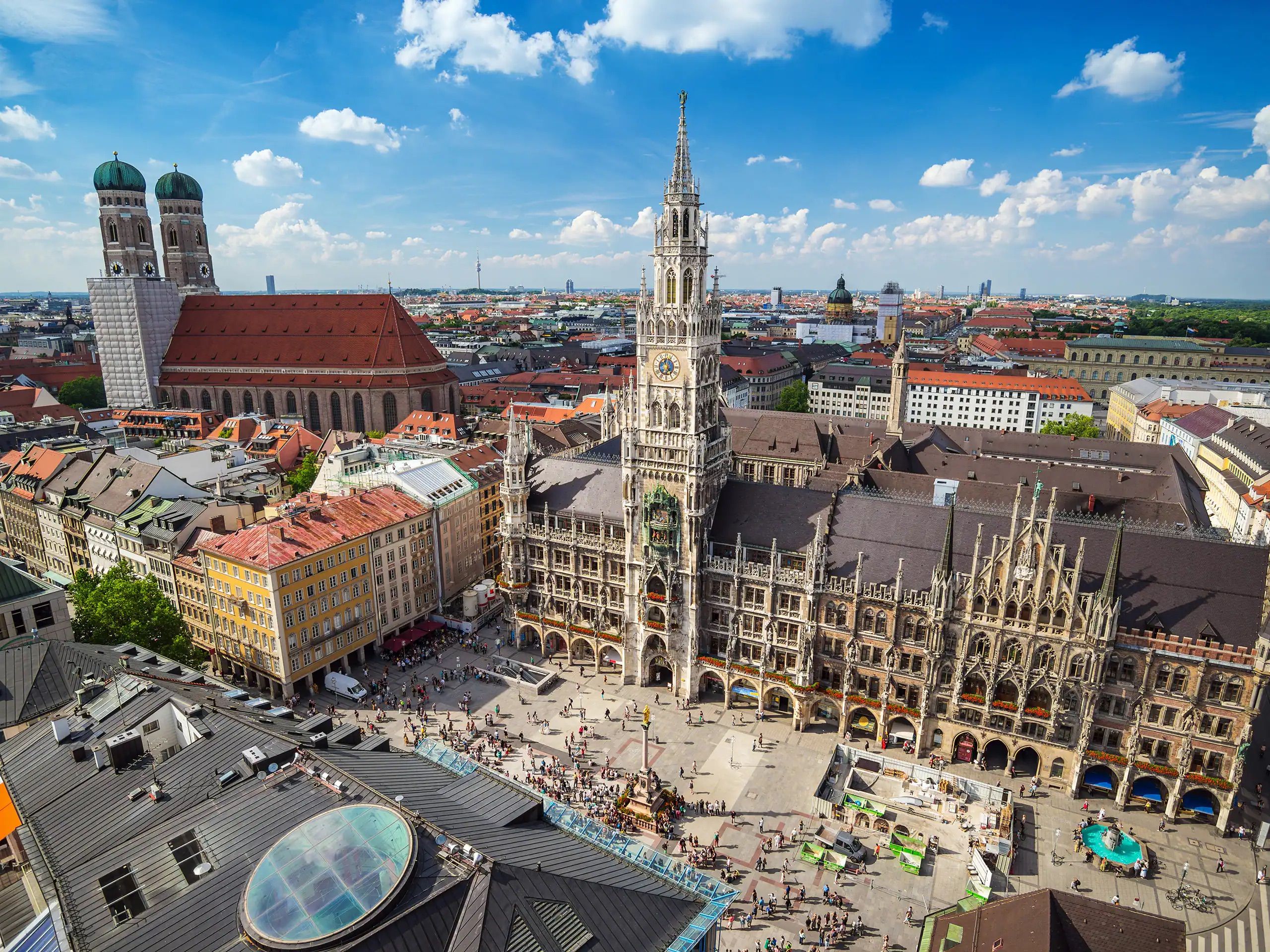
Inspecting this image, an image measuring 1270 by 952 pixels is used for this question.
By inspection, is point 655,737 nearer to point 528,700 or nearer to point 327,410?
point 528,700

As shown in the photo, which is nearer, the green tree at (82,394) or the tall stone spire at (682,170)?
the tall stone spire at (682,170)

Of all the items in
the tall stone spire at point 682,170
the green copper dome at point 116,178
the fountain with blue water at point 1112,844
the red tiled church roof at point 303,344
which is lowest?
the fountain with blue water at point 1112,844

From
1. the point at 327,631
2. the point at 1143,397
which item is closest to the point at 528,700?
the point at 327,631

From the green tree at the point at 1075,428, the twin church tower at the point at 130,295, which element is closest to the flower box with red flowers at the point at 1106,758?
the green tree at the point at 1075,428

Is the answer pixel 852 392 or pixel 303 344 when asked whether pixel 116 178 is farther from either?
pixel 852 392

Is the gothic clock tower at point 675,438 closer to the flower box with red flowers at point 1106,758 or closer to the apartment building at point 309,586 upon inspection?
the apartment building at point 309,586

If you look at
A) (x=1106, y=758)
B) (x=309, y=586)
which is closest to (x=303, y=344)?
(x=309, y=586)
